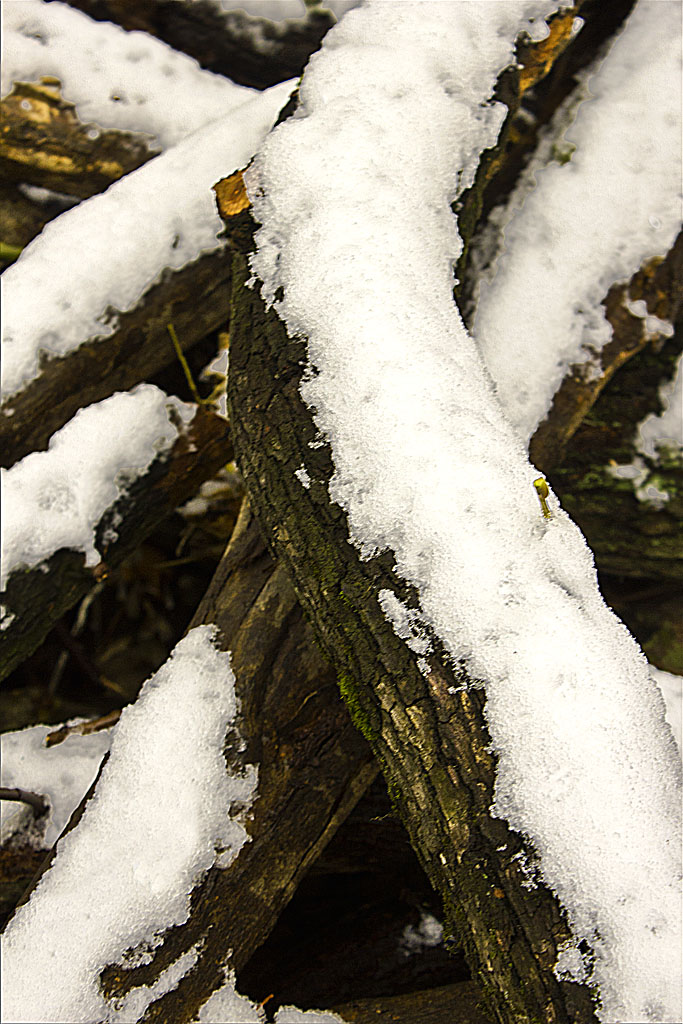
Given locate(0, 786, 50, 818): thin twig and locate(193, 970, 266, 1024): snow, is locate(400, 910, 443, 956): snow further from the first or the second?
locate(0, 786, 50, 818): thin twig

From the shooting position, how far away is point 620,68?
1961 mm

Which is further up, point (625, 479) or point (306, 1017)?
point (625, 479)

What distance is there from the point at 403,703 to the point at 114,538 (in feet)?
3.06

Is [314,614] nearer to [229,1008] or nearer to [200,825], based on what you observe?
[200,825]

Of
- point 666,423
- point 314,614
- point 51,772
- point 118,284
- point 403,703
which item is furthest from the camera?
point 666,423

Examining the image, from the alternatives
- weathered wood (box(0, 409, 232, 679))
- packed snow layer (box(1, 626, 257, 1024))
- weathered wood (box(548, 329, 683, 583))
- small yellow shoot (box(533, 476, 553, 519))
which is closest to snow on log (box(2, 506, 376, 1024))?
packed snow layer (box(1, 626, 257, 1024))

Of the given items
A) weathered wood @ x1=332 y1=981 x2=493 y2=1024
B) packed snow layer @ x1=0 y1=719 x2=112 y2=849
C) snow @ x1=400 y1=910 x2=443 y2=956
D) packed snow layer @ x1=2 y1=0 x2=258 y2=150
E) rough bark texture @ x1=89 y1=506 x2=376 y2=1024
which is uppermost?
packed snow layer @ x1=2 y1=0 x2=258 y2=150

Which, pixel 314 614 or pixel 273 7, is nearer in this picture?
pixel 314 614

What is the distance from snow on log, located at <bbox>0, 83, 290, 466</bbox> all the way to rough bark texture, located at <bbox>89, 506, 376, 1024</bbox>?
65 cm

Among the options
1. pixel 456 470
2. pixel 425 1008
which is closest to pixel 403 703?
pixel 456 470

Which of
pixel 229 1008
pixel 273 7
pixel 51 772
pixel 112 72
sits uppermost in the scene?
pixel 273 7

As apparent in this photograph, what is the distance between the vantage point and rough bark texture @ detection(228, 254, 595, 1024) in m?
0.96

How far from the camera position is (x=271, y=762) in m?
1.37

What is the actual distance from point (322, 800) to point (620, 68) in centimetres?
198
